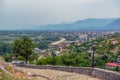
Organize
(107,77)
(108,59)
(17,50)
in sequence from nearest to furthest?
(107,77)
(17,50)
(108,59)

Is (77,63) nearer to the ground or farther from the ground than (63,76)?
nearer to the ground

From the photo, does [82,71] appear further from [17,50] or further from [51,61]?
[51,61]

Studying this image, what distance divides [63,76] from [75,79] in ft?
3.93

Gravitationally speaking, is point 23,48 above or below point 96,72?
below

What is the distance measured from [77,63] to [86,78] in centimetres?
1869

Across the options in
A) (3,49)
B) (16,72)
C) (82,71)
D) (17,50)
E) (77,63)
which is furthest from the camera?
(3,49)

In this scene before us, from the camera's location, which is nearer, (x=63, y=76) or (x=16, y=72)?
(x=16, y=72)

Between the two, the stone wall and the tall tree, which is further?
the tall tree

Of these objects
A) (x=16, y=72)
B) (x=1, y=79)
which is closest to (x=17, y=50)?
(x=16, y=72)

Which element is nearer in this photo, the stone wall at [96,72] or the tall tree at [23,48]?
the stone wall at [96,72]

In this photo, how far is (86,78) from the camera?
15.6 meters

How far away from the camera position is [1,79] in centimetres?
1077

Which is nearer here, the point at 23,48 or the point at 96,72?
the point at 96,72

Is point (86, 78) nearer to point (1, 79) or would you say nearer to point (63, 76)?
point (63, 76)
